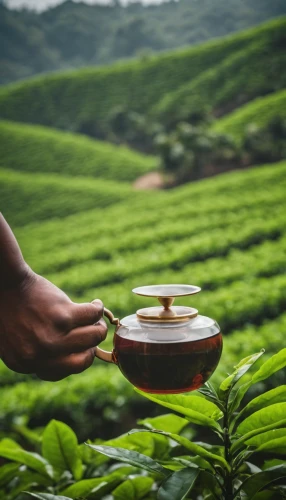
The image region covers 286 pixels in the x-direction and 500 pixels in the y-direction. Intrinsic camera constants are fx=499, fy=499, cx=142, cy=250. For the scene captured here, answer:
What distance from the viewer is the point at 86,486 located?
44.6 inches

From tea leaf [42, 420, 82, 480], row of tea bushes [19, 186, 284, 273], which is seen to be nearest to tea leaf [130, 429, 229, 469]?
tea leaf [42, 420, 82, 480]

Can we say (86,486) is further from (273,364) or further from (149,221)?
(149,221)

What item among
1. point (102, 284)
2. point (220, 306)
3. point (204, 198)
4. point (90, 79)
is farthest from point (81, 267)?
point (90, 79)

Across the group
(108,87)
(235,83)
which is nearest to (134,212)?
(235,83)

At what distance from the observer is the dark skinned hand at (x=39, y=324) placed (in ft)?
3.32

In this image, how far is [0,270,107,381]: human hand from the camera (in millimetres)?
1014

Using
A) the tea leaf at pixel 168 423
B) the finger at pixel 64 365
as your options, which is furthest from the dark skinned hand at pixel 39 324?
the tea leaf at pixel 168 423

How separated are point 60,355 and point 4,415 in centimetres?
272

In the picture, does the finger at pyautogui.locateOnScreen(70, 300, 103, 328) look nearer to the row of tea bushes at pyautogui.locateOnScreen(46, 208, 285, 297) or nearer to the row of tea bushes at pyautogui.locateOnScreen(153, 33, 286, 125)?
the row of tea bushes at pyautogui.locateOnScreen(46, 208, 285, 297)

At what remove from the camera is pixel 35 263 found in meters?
9.80

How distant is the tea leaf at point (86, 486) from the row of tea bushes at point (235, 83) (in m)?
24.0

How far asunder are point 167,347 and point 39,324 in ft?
0.87

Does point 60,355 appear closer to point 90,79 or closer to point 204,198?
point 204,198

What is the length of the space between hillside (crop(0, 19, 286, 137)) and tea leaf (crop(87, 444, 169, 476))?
26.6 m
